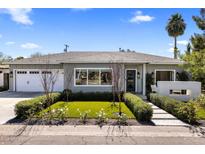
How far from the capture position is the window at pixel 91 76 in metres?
20.9

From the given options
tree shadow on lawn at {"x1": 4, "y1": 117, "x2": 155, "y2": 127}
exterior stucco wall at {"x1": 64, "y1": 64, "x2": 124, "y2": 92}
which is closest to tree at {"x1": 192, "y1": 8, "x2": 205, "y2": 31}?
exterior stucco wall at {"x1": 64, "y1": 64, "x2": 124, "y2": 92}

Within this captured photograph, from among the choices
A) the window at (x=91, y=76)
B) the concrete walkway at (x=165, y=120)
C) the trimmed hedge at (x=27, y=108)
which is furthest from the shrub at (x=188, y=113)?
the window at (x=91, y=76)

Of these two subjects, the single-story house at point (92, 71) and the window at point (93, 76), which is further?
the window at point (93, 76)

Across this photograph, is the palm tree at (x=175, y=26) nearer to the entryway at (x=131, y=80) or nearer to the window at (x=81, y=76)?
the entryway at (x=131, y=80)

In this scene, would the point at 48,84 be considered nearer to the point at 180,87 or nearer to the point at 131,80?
the point at 131,80

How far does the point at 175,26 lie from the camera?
4131cm

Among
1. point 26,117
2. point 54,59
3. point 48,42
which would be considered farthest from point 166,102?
point 48,42

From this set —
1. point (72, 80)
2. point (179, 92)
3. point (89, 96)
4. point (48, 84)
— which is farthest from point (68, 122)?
point (179, 92)

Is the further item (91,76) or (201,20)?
(201,20)

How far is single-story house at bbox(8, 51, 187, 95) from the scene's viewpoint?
2075cm

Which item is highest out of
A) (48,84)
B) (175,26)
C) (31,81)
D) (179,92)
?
(175,26)

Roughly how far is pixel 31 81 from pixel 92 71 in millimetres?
7234

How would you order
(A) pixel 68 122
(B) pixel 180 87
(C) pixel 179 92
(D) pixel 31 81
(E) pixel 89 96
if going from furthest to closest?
(D) pixel 31 81 < (C) pixel 179 92 < (E) pixel 89 96 < (B) pixel 180 87 < (A) pixel 68 122
